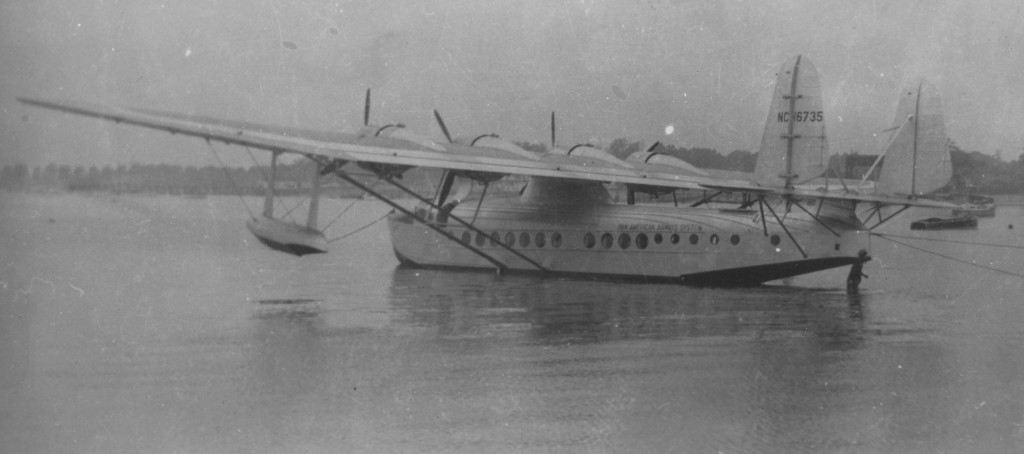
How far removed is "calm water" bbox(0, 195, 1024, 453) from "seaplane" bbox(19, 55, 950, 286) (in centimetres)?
Result: 121

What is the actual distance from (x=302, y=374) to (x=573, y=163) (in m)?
13.9

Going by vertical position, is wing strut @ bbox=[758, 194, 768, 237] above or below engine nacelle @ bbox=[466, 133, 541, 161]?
below

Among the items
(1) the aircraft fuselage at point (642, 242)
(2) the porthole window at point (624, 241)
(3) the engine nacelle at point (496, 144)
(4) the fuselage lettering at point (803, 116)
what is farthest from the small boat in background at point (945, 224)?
(4) the fuselage lettering at point (803, 116)

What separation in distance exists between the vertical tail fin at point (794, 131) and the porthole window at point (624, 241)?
425 cm

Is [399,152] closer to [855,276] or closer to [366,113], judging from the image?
[366,113]

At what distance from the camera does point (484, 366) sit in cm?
1098

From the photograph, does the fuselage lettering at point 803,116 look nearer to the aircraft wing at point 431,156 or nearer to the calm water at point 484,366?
the aircraft wing at point 431,156

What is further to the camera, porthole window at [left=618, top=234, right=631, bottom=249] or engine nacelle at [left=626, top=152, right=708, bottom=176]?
engine nacelle at [left=626, top=152, right=708, bottom=176]

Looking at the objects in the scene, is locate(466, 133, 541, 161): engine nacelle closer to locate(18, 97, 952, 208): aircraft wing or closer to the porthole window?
locate(18, 97, 952, 208): aircraft wing

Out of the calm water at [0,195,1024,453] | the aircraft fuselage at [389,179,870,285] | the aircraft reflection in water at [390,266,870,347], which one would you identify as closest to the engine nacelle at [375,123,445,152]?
the aircraft fuselage at [389,179,870,285]

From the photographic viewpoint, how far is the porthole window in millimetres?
22673

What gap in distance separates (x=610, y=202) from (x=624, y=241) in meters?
1.89

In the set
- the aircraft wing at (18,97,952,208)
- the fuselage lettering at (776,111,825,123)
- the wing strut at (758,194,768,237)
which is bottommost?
the wing strut at (758,194,768,237)

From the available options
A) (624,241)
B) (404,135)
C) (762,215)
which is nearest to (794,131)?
(762,215)
